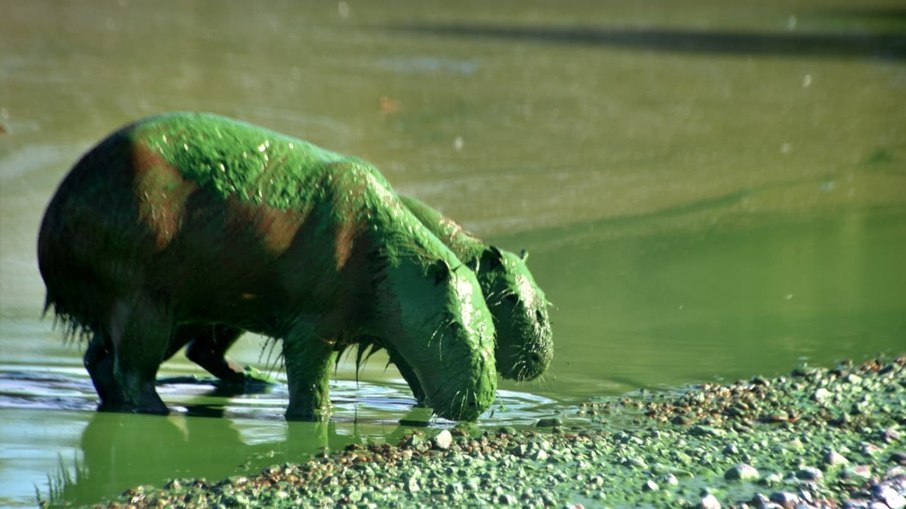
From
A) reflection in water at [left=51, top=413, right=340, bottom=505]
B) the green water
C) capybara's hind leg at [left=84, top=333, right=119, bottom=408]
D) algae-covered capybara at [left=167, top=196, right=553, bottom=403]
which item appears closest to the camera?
reflection in water at [left=51, top=413, right=340, bottom=505]

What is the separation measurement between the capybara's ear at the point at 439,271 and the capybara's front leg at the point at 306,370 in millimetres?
622

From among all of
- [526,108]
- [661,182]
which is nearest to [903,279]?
[661,182]

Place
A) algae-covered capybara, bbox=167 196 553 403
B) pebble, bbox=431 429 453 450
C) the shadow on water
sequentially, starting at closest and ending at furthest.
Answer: pebble, bbox=431 429 453 450 → algae-covered capybara, bbox=167 196 553 403 → the shadow on water

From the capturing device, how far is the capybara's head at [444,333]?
7.19 m

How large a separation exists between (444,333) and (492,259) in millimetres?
1045

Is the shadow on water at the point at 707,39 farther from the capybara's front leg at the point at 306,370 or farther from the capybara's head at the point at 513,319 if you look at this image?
the capybara's front leg at the point at 306,370

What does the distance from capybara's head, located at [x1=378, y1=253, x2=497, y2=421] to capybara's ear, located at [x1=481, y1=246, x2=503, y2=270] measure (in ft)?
2.60

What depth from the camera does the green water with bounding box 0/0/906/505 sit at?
792 cm

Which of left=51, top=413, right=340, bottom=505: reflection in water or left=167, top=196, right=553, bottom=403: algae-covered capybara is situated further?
left=167, top=196, right=553, bottom=403: algae-covered capybara

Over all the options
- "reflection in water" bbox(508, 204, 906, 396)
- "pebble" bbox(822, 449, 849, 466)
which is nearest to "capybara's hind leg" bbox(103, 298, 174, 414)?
"reflection in water" bbox(508, 204, 906, 396)

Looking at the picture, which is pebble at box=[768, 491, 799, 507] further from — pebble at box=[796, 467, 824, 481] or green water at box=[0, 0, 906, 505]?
green water at box=[0, 0, 906, 505]

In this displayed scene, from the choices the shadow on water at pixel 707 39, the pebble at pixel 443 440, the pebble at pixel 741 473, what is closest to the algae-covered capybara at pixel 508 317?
the pebble at pixel 443 440

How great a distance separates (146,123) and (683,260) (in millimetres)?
5152

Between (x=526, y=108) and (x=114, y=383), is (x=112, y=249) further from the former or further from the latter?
(x=526, y=108)
